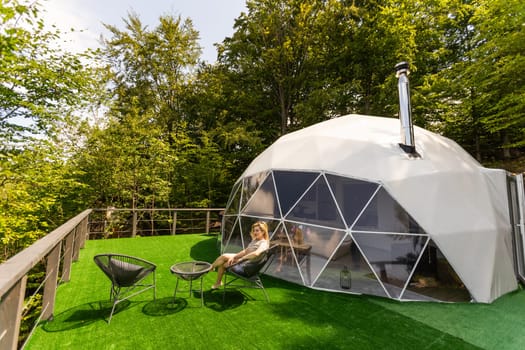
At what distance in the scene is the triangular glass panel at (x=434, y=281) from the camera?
391cm

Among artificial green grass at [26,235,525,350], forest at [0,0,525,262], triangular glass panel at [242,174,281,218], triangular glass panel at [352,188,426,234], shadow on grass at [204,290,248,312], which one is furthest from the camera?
forest at [0,0,525,262]

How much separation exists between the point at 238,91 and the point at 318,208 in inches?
467

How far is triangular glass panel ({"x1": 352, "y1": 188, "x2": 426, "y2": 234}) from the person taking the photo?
13.6 feet

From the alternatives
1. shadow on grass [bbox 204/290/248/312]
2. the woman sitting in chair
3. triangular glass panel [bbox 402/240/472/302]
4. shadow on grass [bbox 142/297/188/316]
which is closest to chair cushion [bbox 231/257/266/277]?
the woman sitting in chair

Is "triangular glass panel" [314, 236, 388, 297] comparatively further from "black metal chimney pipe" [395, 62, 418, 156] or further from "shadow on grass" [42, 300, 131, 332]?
"shadow on grass" [42, 300, 131, 332]

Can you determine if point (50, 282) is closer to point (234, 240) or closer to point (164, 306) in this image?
point (164, 306)

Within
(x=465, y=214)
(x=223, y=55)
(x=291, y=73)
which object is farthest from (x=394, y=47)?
(x=465, y=214)

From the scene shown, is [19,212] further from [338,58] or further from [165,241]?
[338,58]

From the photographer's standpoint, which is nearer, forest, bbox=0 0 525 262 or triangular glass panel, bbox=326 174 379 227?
triangular glass panel, bbox=326 174 379 227

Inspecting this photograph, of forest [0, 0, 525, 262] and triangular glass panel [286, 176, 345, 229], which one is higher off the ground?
forest [0, 0, 525, 262]

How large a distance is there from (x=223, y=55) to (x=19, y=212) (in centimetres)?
1268

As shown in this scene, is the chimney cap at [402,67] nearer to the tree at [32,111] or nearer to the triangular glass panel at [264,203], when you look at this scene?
the triangular glass panel at [264,203]

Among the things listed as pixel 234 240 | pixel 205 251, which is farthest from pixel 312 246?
pixel 205 251

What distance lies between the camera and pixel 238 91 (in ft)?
48.8
